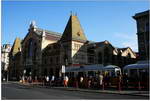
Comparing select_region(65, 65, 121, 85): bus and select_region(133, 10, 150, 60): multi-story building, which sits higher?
select_region(133, 10, 150, 60): multi-story building

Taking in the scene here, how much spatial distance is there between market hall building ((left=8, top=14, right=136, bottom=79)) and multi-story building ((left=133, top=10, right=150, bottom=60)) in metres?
21.1

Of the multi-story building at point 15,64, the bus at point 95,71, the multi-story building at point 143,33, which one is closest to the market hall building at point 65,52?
the multi-story building at point 15,64

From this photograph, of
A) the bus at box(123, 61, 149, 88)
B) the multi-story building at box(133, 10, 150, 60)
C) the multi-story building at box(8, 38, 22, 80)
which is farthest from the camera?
the multi-story building at box(8, 38, 22, 80)

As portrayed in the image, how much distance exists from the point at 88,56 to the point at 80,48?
399 cm

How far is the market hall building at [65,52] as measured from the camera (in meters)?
66.9

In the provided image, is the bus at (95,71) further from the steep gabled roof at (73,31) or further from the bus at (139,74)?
the steep gabled roof at (73,31)

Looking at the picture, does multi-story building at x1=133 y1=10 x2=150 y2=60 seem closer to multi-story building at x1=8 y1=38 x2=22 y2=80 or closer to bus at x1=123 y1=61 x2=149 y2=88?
bus at x1=123 y1=61 x2=149 y2=88

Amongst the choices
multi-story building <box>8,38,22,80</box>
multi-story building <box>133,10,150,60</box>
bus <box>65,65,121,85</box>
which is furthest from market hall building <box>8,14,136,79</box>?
bus <box>65,65,121,85</box>

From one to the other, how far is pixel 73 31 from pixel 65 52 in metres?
6.58

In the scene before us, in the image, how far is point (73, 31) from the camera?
223 ft

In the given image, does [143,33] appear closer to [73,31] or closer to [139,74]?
[139,74]

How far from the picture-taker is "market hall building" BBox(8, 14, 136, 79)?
66.9 meters

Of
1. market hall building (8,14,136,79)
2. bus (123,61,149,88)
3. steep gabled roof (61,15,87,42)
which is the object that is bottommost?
bus (123,61,149,88)

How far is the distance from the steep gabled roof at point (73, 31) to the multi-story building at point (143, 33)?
2166cm
